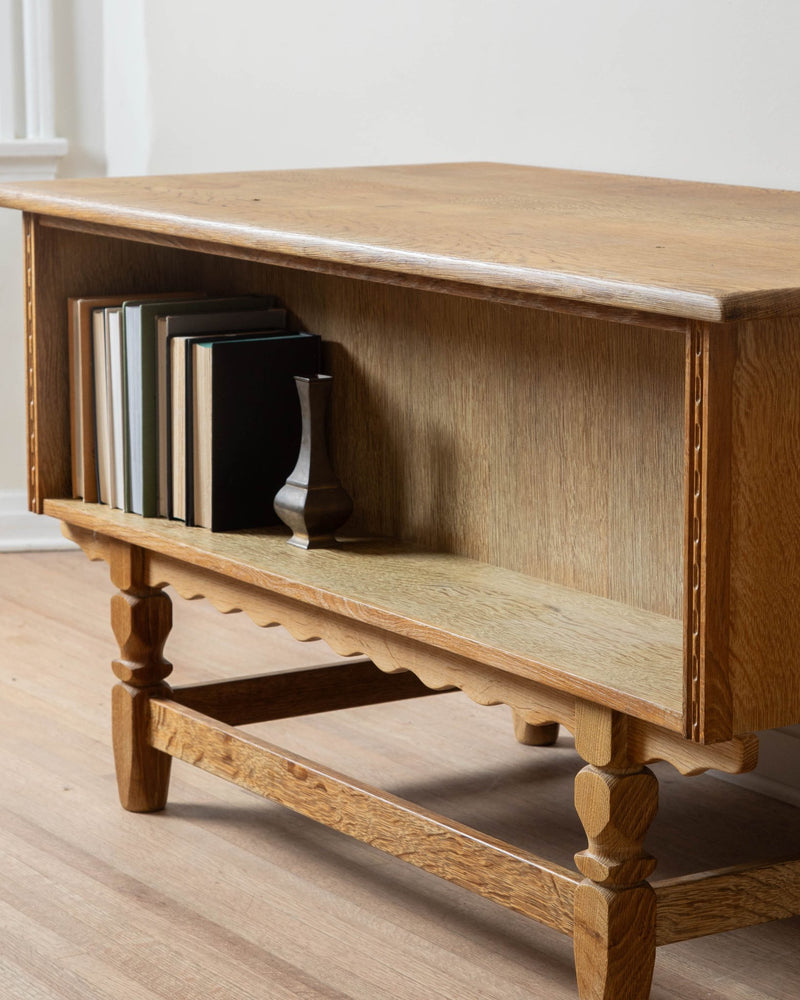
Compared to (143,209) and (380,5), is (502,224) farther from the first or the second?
(380,5)

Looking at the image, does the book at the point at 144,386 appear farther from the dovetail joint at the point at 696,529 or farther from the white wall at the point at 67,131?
the white wall at the point at 67,131

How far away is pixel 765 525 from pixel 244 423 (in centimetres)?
100

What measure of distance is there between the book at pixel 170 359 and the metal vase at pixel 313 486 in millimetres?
199

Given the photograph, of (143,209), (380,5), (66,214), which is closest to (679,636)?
(143,209)

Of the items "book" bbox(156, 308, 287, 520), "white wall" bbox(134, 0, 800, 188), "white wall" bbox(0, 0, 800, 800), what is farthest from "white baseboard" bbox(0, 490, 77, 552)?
"book" bbox(156, 308, 287, 520)

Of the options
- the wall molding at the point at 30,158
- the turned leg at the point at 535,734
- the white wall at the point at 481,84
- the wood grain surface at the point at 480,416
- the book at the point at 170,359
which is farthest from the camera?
the wall molding at the point at 30,158

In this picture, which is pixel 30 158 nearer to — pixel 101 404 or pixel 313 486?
pixel 101 404

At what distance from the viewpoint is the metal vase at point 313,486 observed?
93.2 inches

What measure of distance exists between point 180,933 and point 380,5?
7.19ft

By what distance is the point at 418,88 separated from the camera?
353cm

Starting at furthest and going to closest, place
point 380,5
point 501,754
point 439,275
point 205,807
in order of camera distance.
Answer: point 380,5 < point 501,754 < point 205,807 < point 439,275

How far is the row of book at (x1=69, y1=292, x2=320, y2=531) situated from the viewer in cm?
245

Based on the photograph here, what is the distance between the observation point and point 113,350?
101 inches

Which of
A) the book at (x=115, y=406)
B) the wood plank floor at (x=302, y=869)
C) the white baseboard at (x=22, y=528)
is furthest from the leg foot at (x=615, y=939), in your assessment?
the white baseboard at (x=22, y=528)
